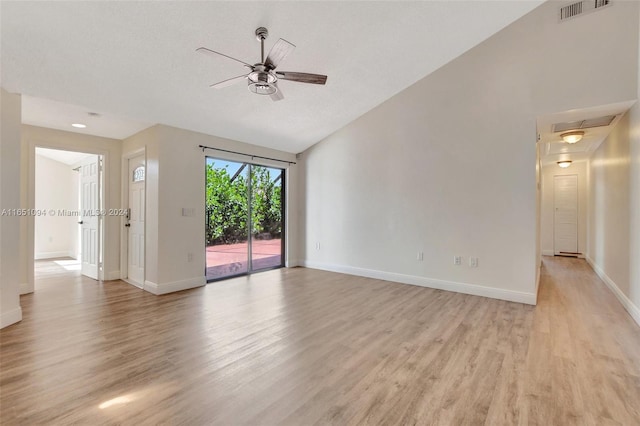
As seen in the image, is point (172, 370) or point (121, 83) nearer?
point (172, 370)

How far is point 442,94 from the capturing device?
4402 mm

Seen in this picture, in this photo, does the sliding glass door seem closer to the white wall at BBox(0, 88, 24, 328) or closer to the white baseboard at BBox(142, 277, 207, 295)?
the white baseboard at BBox(142, 277, 207, 295)

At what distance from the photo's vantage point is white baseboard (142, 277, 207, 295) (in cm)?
414

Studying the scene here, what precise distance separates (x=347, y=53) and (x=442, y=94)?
1764 mm

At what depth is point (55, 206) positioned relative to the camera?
282 inches

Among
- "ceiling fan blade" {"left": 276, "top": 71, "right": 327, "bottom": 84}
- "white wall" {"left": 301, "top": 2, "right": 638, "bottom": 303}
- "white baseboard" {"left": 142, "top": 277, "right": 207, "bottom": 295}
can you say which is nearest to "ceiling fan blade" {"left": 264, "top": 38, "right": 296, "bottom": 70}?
"ceiling fan blade" {"left": 276, "top": 71, "right": 327, "bottom": 84}

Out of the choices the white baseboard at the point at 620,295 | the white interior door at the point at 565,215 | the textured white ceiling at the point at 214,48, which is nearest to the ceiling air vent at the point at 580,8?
the textured white ceiling at the point at 214,48

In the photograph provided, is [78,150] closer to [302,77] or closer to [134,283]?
[134,283]

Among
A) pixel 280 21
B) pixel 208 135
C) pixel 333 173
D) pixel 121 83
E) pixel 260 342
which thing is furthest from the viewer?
pixel 333 173

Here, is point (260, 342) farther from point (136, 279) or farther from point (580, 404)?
point (136, 279)

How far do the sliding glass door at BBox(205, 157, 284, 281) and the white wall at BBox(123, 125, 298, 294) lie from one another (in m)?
0.32

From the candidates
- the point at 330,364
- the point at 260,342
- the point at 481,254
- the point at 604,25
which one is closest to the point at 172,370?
the point at 260,342

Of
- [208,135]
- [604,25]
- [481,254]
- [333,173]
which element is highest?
[604,25]

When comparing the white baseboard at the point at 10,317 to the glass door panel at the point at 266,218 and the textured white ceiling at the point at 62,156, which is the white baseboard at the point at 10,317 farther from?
the textured white ceiling at the point at 62,156
